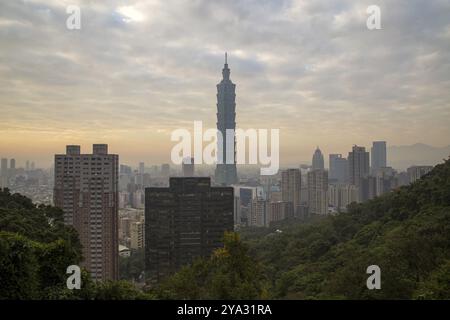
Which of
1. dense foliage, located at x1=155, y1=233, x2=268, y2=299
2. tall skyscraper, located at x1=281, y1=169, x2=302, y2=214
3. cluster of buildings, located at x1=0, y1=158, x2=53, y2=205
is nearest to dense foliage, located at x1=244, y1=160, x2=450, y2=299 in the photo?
dense foliage, located at x1=155, y1=233, x2=268, y2=299

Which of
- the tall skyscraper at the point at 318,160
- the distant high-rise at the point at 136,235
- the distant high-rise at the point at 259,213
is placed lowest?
the distant high-rise at the point at 136,235

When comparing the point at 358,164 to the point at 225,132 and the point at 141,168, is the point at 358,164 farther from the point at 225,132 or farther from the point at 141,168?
the point at 141,168

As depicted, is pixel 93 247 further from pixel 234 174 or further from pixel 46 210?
pixel 234 174

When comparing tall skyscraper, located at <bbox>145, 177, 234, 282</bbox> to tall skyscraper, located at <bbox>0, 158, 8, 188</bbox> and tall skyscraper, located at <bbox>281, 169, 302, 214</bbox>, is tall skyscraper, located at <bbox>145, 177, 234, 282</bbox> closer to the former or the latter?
tall skyscraper, located at <bbox>281, 169, 302, 214</bbox>

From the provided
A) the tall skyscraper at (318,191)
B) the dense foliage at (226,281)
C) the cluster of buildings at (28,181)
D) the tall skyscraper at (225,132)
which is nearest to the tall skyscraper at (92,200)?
the cluster of buildings at (28,181)

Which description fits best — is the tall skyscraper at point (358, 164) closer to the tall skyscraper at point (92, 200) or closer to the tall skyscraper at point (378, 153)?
the tall skyscraper at point (378, 153)

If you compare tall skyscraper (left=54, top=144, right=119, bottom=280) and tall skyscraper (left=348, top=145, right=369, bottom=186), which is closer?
tall skyscraper (left=348, top=145, right=369, bottom=186)
